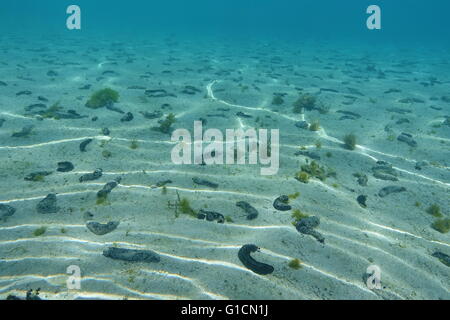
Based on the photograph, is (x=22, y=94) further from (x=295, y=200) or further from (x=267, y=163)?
(x=295, y=200)

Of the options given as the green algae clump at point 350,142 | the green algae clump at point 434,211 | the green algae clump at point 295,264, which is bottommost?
the green algae clump at point 295,264

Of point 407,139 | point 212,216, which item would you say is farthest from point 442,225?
point 212,216

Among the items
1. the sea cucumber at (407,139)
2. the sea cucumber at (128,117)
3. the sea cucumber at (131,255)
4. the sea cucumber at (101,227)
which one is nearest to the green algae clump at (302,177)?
the sea cucumber at (131,255)

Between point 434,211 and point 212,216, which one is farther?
point 434,211

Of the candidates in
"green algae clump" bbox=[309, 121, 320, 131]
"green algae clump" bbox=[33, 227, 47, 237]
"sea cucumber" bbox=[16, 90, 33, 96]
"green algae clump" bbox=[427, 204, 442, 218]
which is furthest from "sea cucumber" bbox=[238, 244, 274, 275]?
"sea cucumber" bbox=[16, 90, 33, 96]

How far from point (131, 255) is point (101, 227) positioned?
3.11 feet

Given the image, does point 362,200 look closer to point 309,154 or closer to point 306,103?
Result: point 309,154

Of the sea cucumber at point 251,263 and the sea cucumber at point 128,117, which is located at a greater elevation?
the sea cucumber at point 128,117

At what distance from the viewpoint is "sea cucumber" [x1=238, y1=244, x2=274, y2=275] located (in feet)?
13.3

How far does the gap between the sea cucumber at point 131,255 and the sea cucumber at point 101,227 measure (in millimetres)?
528

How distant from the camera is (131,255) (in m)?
4.19

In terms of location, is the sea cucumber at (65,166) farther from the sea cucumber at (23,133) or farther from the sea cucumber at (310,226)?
the sea cucumber at (310,226)

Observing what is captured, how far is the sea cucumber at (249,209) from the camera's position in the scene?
17.0 ft

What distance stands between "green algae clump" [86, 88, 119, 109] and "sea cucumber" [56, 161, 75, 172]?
13.3ft
